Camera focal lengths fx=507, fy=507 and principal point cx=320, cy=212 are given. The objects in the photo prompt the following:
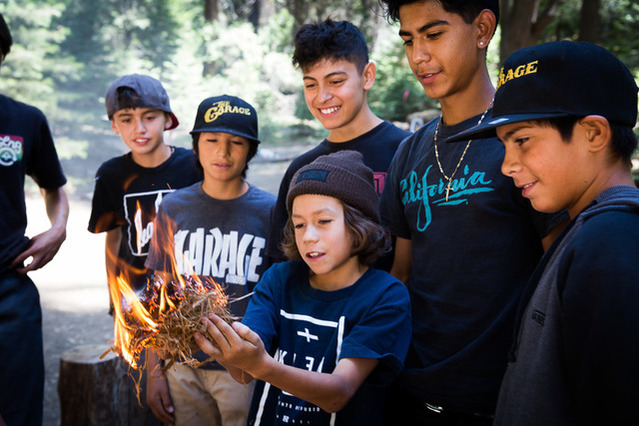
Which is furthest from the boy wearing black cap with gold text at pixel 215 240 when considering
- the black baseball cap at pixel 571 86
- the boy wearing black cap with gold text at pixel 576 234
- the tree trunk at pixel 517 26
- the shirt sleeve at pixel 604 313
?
the tree trunk at pixel 517 26

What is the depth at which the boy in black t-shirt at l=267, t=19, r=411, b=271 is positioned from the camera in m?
3.11

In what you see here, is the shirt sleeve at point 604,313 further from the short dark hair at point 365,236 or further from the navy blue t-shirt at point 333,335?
the short dark hair at point 365,236

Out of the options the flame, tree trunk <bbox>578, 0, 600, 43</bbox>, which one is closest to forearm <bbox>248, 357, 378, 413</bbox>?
the flame

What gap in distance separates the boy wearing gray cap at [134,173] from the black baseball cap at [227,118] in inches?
23.6

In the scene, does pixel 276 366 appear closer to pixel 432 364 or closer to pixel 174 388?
pixel 432 364

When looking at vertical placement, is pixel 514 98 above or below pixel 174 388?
above

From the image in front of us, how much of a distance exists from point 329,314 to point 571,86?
133 centimetres

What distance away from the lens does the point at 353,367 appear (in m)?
2.09

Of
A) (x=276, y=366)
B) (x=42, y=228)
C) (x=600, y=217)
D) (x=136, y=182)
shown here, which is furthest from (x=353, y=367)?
(x=42, y=228)

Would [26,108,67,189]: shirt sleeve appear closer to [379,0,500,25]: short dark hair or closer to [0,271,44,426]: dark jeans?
[0,271,44,426]: dark jeans

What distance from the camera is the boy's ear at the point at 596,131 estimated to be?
5.13ft

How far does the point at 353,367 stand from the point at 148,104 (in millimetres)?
2830

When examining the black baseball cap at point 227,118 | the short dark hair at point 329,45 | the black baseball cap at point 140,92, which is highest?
the short dark hair at point 329,45

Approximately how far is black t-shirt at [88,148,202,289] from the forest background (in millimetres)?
7735
